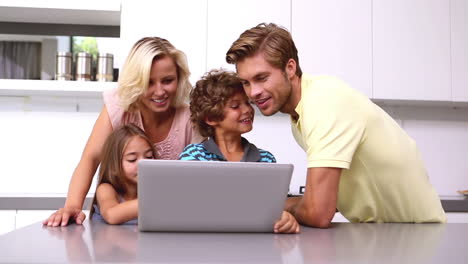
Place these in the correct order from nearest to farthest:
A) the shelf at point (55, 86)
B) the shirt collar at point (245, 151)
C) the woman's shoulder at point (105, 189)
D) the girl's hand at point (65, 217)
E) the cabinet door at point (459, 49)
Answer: the girl's hand at point (65, 217) < the woman's shoulder at point (105, 189) < the shirt collar at point (245, 151) < the shelf at point (55, 86) < the cabinet door at point (459, 49)

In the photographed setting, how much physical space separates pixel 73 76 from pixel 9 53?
14.4 inches

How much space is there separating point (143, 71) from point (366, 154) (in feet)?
2.20

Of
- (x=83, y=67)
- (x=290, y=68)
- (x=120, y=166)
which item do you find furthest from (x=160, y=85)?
(x=83, y=67)

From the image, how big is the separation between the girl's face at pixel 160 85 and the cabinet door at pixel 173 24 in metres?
0.98

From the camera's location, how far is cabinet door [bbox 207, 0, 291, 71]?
284cm

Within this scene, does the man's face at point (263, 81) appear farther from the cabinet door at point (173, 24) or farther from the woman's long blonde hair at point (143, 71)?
the cabinet door at point (173, 24)

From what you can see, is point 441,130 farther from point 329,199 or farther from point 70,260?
point 70,260

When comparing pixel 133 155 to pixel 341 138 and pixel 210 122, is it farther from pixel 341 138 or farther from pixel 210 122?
pixel 341 138

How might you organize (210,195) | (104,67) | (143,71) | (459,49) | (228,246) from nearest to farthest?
1. (228,246)
2. (210,195)
3. (143,71)
4. (104,67)
5. (459,49)

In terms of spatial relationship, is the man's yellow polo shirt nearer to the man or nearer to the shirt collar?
the man

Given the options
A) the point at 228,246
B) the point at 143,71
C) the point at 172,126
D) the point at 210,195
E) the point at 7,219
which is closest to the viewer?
the point at 228,246

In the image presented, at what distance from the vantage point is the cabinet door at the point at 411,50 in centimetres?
295

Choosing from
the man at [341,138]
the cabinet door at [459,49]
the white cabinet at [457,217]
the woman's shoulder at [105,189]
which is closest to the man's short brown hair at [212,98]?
the man at [341,138]

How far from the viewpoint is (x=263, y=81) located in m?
1.62
